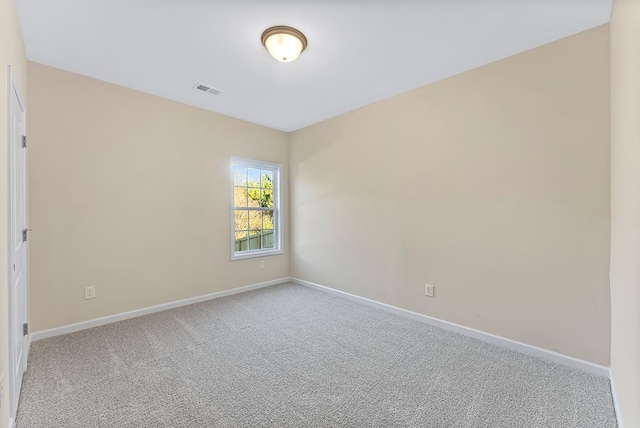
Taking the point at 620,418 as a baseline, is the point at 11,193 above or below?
above

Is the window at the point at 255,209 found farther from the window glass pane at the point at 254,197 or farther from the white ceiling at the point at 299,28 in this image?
the white ceiling at the point at 299,28

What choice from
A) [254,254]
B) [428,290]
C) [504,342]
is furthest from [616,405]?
[254,254]

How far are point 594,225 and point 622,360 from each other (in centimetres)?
96

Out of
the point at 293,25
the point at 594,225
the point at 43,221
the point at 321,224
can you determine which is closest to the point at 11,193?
the point at 43,221

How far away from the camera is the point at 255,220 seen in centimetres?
443

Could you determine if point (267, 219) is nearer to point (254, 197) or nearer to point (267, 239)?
point (267, 239)

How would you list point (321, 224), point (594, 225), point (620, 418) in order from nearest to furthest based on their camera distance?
1. point (620, 418)
2. point (594, 225)
3. point (321, 224)

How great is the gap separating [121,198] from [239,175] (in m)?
1.56

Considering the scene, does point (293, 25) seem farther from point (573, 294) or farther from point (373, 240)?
point (573, 294)

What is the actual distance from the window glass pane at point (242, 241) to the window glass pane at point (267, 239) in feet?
1.06

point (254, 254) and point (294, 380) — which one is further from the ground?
point (254, 254)

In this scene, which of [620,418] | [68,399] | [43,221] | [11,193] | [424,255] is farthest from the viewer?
[424,255]

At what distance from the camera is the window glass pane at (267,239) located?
455cm

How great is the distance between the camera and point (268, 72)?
2748 millimetres
